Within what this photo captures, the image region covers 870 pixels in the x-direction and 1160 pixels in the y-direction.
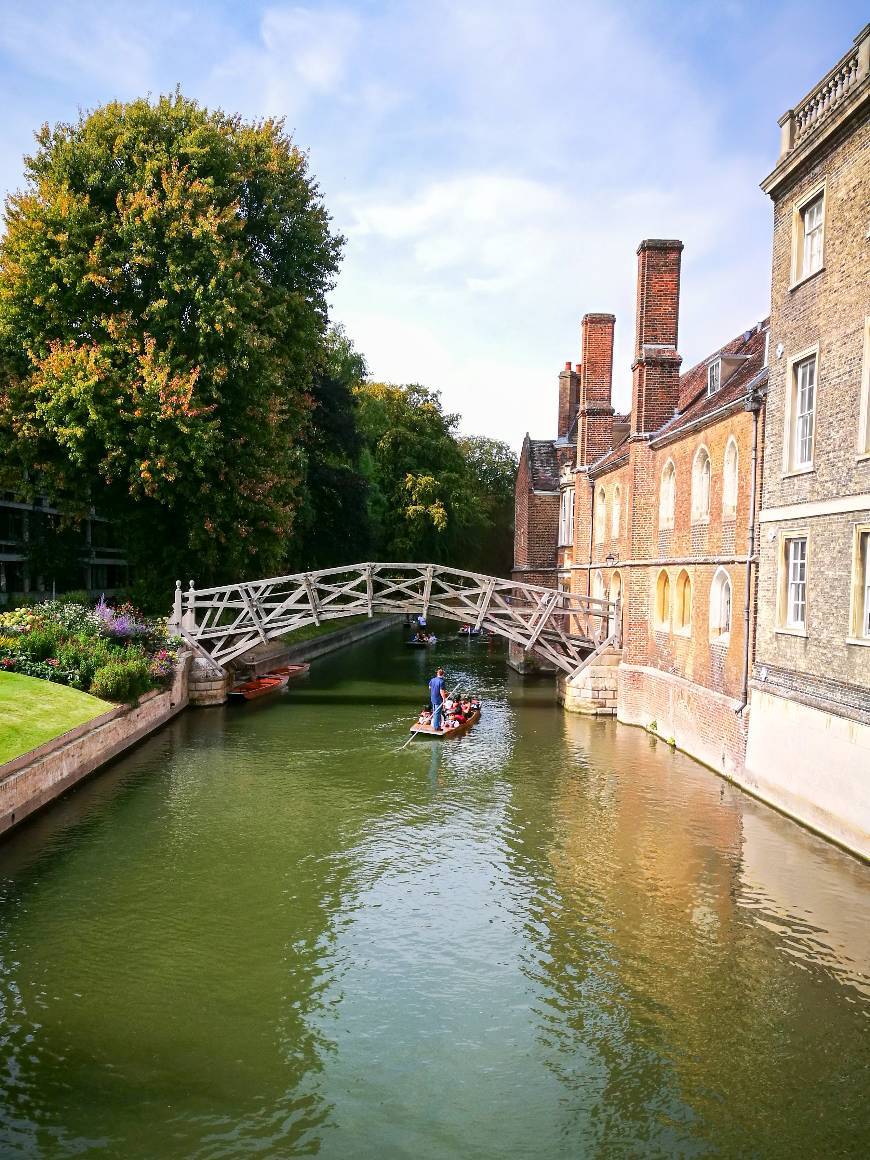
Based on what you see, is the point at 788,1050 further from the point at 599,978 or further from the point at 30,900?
the point at 30,900

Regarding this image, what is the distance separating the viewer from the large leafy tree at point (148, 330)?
78.7 ft

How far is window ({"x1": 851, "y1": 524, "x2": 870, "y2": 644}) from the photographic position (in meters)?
12.5

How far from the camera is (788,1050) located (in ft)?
26.2

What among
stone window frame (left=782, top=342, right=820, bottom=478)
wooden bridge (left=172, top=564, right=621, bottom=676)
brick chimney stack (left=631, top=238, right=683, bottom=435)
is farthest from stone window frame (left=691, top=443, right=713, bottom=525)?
wooden bridge (left=172, top=564, right=621, bottom=676)

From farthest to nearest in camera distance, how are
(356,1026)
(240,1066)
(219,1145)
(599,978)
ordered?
1. (599,978)
2. (356,1026)
3. (240,1066)
4. (219,1145)

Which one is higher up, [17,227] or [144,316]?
[17,227]

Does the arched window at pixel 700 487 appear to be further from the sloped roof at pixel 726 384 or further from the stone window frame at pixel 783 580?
the stone window frame at pixel 783 580

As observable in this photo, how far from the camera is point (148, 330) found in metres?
25.1

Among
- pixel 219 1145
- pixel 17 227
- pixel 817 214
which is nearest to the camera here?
pixel 219 1145

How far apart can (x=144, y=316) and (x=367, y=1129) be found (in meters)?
22.3

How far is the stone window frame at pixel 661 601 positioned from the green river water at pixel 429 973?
6406 mm

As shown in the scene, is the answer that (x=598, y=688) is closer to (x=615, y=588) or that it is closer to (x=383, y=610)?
(x=615, y=588)

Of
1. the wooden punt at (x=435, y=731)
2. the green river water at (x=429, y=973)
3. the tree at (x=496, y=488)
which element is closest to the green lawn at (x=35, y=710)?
the green river water at (x=429, y=973)

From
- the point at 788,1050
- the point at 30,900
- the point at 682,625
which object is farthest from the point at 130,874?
the point at 682,625
